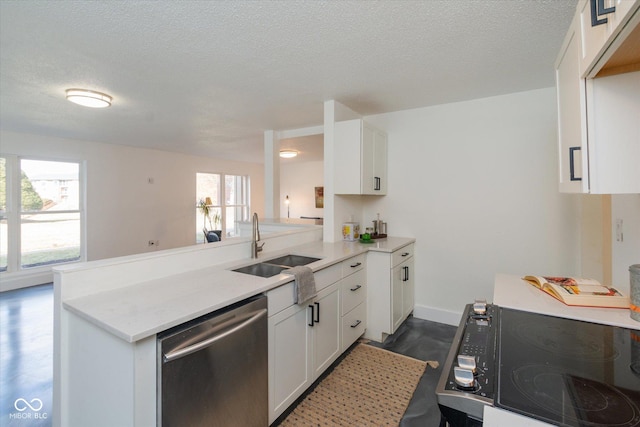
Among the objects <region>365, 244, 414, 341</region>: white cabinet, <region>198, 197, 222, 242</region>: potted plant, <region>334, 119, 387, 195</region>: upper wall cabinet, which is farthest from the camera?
<region>198, 197, 222, 242</region>: potted plant

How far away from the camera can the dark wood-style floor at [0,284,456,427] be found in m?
1.83

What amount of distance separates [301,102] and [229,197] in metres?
5.08

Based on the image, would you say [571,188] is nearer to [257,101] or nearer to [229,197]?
[257,101]

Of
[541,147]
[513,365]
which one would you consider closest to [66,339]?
[513,365]

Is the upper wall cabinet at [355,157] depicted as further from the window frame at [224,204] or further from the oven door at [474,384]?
the window frame at [224,204]

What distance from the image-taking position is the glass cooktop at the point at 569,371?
66cm

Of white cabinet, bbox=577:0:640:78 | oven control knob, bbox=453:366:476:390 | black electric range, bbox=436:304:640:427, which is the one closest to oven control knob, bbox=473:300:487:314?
black electric range, bbox=436:304:640:427

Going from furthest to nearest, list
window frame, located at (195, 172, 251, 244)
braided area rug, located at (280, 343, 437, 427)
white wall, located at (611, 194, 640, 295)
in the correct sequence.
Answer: window frame, located at (195, 172, 251, 244)
braided area rug, located at (280, 343, 437, 427)
white wall, located at (611, 194, 640, 295)

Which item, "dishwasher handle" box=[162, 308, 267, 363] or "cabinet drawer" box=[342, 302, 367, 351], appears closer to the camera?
"dishwasher handle" box=[162, 308, 267, 363]

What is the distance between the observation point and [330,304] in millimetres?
2162

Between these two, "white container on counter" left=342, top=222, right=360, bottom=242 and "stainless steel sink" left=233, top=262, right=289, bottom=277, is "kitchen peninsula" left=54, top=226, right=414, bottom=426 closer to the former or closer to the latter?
"stainless steel sink" left=233, top=262, right=289, bottom=277

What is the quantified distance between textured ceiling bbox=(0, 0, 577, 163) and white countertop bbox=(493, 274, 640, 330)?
1489 mm

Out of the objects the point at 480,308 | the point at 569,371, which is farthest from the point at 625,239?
the point at 569,371

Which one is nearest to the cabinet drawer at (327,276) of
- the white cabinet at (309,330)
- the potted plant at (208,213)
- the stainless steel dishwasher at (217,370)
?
the white cabinet at (309,330)
